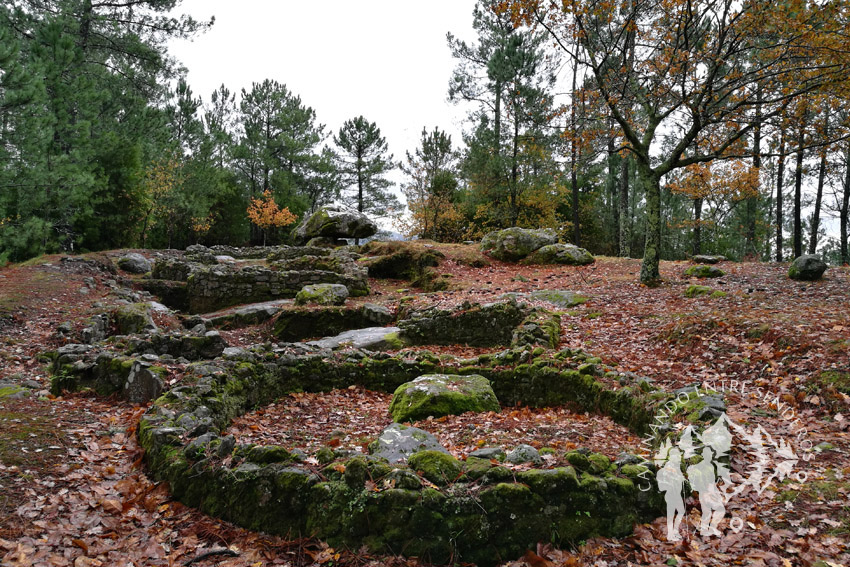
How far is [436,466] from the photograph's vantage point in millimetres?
3361

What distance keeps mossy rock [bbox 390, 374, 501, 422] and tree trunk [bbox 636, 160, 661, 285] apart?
706 centimetres

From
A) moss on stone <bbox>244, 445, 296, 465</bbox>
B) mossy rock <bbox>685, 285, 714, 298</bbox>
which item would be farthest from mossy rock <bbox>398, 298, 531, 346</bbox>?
moss on stone <bbox>244, 445, 296, 465</bbox>

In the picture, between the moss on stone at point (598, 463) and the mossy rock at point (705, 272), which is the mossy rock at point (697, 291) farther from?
the moss on stone at point (598, 463)

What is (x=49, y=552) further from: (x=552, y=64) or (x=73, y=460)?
(x=552, y=64)

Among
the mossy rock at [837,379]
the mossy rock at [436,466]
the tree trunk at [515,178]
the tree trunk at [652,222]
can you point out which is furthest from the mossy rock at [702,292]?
the tree trunk at [515,178]

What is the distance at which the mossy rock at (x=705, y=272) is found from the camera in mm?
11406

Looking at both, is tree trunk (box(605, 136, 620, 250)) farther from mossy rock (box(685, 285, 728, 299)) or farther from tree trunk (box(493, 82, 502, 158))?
mossy rock (box(685, 285, 728, 299))

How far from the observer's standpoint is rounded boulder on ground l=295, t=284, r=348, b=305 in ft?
36.6

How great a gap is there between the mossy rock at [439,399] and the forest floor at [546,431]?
240 mm

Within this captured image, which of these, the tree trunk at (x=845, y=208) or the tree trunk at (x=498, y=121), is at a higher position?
the tree trunk at (x=498, y=121)

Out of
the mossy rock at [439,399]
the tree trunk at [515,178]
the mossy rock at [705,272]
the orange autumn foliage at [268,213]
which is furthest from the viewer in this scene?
the orange autumn foliage at [268,213]

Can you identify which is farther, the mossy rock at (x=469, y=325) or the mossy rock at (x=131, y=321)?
the mossy rock at (x=469, y=325)

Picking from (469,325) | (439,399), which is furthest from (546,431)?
(469,325)

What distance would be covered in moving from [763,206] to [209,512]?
3621 cm
